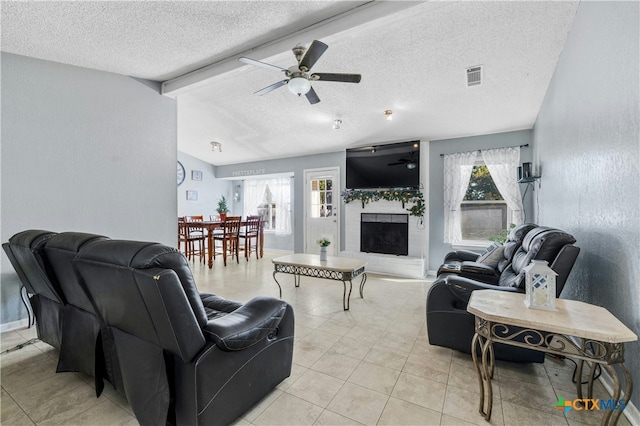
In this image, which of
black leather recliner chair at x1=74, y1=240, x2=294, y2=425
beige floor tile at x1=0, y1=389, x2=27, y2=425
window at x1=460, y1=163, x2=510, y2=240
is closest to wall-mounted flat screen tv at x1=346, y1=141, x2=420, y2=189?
window at x1=460, y1=163, x2=510, y2=240

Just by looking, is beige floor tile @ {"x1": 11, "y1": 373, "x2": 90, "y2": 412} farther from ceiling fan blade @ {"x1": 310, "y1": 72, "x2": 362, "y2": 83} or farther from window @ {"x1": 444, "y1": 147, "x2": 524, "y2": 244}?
window @ {"x1": 444, "y1": 147, "x2": 524, "y2": 244}

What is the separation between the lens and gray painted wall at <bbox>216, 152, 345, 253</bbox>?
6098 mm

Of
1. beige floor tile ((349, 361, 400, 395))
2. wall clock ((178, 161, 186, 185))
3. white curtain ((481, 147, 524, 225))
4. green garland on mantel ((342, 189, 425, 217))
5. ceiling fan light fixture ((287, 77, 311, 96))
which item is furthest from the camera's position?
wall clock ((178, 161, 186, 185))

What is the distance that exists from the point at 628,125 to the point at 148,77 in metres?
4.65

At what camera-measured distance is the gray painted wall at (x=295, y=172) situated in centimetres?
610

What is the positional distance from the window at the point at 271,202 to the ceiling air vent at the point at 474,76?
4.83 m

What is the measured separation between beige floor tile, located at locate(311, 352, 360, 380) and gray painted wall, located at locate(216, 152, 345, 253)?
3833mm

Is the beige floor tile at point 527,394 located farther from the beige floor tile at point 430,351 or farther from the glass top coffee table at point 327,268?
the glass top coffee table at point 327,268

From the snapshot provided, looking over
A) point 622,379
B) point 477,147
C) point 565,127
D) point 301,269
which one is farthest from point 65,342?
point 477,147

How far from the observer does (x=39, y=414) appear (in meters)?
1.58

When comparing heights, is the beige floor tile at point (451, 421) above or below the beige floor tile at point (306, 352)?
below

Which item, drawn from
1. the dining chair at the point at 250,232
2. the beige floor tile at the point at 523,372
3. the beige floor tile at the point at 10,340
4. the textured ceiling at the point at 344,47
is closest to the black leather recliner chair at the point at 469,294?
the beige floor tile at the point at 523,372

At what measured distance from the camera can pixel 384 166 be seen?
17.3 feet

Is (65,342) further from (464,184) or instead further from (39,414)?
(464,184)
